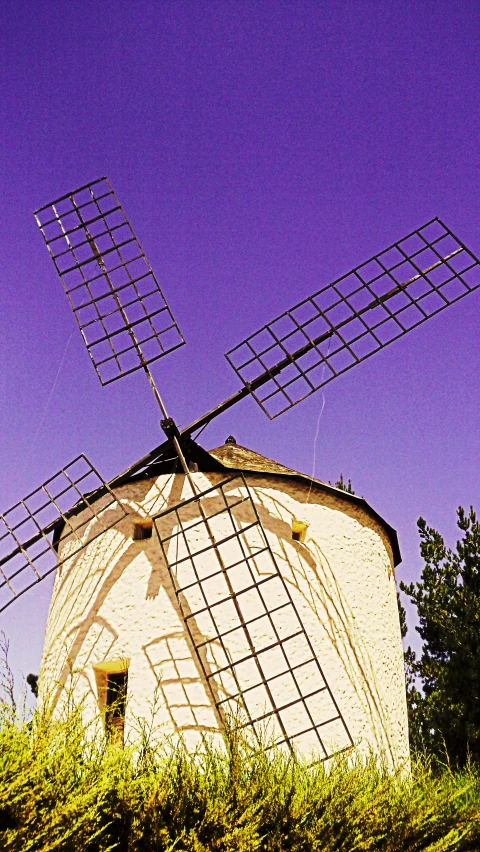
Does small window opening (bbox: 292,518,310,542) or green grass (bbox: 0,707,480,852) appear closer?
green grass (bbox: 0,707,480,852)

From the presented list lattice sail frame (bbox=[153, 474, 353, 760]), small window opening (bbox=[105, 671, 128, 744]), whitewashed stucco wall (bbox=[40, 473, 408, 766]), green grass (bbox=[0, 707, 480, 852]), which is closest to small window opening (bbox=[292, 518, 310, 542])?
whitewashed stucco wall (bbox=[40, 473, 408, 766])

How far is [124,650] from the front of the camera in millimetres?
5477

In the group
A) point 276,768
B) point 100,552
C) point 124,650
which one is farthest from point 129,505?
point 276,768

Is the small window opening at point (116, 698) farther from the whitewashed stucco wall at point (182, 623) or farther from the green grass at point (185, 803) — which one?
the green grass at point (185, 803)

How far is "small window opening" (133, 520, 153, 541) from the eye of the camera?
6059 millimetres

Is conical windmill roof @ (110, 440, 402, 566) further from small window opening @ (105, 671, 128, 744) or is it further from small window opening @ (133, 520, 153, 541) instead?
small window opening @ (105, 671, 128, 744)

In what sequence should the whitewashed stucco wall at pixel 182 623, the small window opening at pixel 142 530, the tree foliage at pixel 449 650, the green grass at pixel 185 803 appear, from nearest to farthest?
the green grass at pixel 185 803 → the whitewashed stucco wall at pixel 182 623 → the small window opening at pixel 142 530 → the tree foliage at pixel 449 650

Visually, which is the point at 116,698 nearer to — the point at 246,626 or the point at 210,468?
the point at 246,626

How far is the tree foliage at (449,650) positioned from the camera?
8.76 metres

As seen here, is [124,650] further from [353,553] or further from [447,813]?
[447,813]

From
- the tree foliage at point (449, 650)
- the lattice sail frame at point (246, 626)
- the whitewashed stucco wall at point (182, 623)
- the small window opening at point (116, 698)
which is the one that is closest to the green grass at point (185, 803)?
the lattice sail frame at point (246, 626)

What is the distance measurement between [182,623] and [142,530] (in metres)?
1.01

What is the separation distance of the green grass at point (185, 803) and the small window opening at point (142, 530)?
2.23 meters

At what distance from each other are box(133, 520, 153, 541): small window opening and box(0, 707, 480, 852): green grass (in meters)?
2.23
